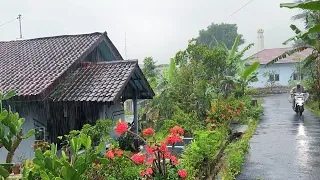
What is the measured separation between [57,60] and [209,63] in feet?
21.5

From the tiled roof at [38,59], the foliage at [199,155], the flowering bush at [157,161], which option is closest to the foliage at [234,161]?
the foliage at [199,155]

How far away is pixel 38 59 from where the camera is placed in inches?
484

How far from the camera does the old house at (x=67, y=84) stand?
31.2ft

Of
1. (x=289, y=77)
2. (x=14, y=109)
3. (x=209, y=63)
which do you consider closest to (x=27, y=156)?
(x=14, y=109)

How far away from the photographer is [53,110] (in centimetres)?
1016

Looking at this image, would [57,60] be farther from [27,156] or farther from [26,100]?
[27,156]

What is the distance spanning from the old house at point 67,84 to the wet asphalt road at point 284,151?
162 inches

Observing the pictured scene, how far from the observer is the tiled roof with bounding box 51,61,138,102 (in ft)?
30.9

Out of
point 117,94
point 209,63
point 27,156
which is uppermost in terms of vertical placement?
point 209,63

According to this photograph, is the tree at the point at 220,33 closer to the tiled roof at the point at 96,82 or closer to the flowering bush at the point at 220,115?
the flowering bush at the point at 220,115

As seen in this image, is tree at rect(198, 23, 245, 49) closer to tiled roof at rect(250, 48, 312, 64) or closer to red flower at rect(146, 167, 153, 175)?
tiled roof at rect(250, 48, 312, 64)

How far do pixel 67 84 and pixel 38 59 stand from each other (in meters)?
2.86

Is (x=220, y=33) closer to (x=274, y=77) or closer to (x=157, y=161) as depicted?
(x=274, y=77)

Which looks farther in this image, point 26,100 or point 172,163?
point 26,100
